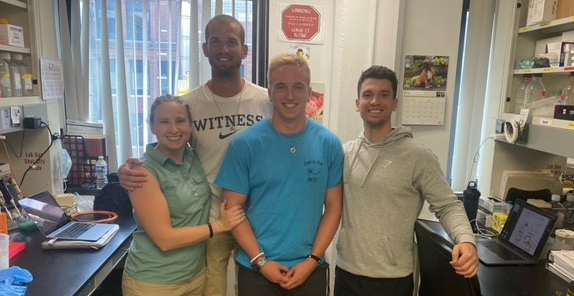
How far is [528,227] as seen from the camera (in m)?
1.85

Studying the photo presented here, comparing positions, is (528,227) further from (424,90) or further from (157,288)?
Result: (157,288)

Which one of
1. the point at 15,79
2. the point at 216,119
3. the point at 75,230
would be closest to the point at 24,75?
the point at 15,79

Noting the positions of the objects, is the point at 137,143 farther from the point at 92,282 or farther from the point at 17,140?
the point at 92,282

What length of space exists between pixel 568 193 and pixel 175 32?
265 cm

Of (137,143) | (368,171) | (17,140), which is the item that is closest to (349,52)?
(368,171)

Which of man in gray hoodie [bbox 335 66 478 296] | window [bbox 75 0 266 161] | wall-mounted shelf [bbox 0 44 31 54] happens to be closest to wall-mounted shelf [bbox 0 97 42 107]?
wall-mounted shelf [bbox 0 44 31 54]

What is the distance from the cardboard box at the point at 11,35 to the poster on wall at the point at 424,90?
2158mm

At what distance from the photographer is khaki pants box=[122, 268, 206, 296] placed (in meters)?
1.48

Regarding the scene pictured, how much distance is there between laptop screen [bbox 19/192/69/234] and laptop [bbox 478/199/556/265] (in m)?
2.07

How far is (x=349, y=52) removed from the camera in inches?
93.8

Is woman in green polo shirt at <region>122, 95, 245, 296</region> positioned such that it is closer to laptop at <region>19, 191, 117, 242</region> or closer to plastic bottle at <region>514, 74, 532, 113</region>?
laptop at <region>19, 191, 117, 242</region>

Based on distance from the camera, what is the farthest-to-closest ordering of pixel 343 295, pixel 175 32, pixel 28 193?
pixel 175 32 → pixel 28 193 → pixel 343 295

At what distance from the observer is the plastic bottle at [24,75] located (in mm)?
2046

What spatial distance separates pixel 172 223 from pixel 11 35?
1327 mm
